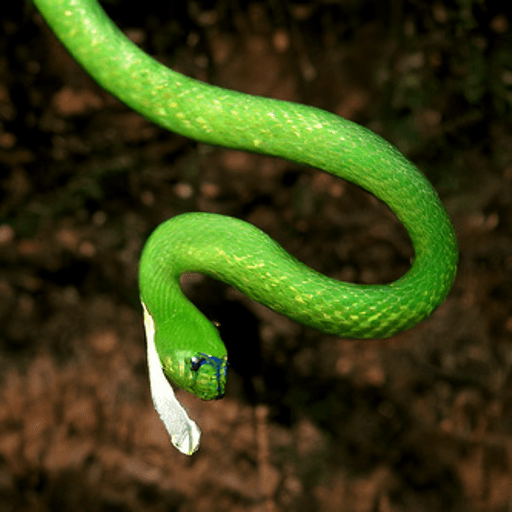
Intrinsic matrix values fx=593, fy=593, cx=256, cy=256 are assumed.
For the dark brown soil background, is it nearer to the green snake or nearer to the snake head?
the green snake

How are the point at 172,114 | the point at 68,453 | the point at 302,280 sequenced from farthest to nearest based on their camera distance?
the point at 68,453 → the point at 172,114 → the point at 302,280

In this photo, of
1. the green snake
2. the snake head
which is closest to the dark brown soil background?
the green snake

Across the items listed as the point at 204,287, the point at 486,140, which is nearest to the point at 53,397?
the point at 204,287

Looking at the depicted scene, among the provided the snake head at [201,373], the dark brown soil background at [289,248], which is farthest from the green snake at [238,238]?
the dark brown soil background at [289,248]

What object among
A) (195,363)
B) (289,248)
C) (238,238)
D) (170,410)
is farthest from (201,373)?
(289,248)

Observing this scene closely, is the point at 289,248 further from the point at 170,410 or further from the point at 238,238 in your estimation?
the point at 170,410

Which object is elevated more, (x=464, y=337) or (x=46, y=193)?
(x=46, y=193)

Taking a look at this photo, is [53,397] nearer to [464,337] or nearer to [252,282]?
[252,282]
